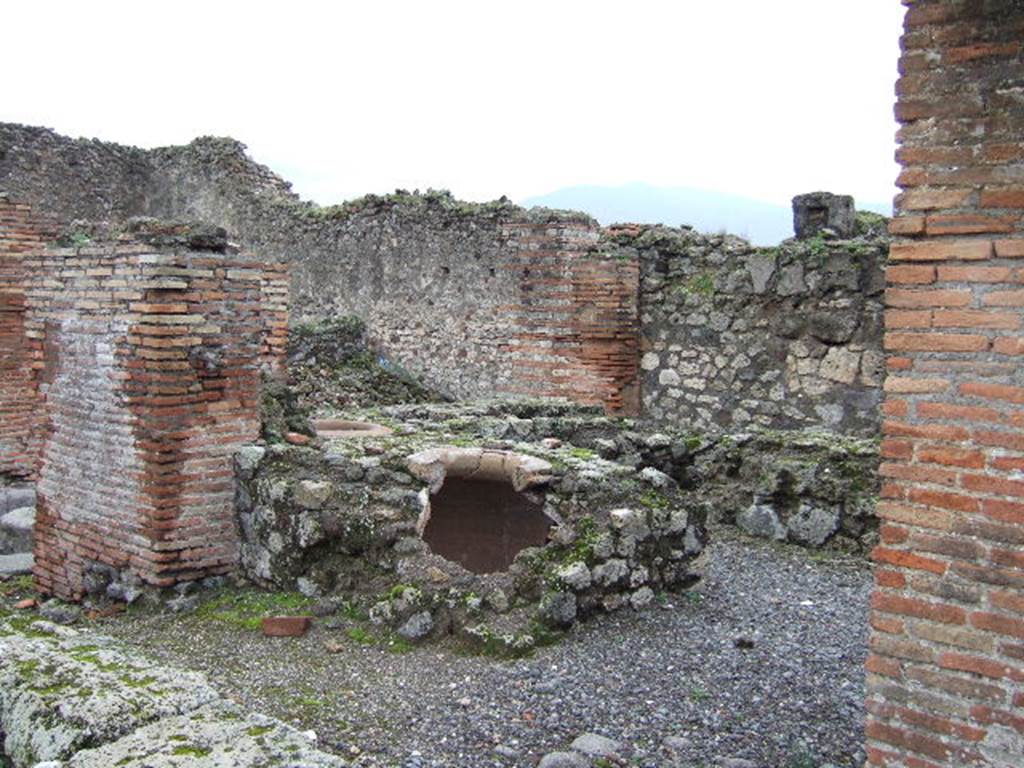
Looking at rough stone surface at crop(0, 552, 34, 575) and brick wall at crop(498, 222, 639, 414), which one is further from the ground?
brick wall at crop(498, 222, 639, 414)

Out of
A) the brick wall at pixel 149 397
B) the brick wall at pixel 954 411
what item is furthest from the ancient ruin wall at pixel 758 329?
the brick wall at pixel 954 411

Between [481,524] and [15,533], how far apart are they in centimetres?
442

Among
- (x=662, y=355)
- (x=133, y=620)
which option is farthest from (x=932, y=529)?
(x=662, y=355)

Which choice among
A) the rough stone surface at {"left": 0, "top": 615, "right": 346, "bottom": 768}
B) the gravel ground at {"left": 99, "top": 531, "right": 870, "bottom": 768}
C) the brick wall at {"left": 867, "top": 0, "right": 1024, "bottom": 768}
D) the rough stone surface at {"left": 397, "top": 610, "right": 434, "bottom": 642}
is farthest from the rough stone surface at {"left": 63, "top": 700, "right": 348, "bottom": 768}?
the brick wall at {"left": 867, "top": 0, "right": 1024, "bottom": 768}

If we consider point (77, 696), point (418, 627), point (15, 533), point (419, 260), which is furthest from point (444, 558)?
point (419, 260)

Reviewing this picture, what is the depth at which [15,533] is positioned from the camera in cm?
852

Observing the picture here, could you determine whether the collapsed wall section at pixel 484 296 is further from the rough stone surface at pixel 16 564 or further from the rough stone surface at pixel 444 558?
the rough stone surface at pixel 16 564

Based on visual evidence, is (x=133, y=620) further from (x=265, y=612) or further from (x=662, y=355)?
(x=662, y=355)

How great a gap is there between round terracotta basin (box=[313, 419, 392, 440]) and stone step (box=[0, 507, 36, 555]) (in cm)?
267

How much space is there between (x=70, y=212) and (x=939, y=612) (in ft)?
60.7

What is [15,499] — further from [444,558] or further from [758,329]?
[758,329]

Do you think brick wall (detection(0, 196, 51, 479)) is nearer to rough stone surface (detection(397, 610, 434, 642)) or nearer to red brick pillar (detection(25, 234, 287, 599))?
red brick pillar (detection(25, 234, 287, 599))

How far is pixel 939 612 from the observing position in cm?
302

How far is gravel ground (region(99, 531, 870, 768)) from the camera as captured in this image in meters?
3.86
